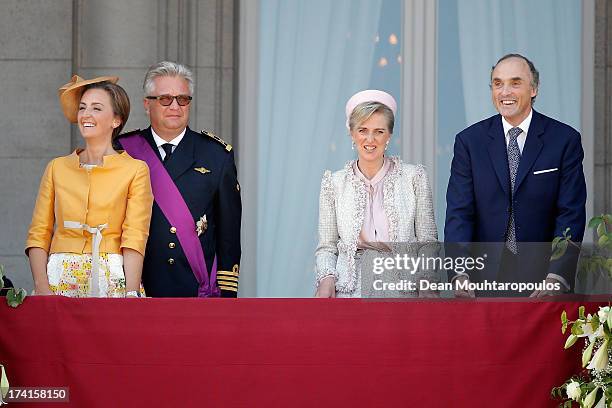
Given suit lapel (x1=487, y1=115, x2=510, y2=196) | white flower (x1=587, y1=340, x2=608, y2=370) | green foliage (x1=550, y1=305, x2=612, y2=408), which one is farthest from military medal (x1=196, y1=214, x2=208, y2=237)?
white flower (x1=587, y1=340, x2=608, y2=370)

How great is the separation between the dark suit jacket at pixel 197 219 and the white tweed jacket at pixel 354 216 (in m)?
0.49

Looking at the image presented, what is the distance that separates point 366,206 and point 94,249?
1.28 meters

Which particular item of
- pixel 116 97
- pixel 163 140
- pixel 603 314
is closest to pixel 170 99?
pixel 163 140

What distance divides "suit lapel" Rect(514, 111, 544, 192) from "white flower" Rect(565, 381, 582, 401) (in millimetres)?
1220

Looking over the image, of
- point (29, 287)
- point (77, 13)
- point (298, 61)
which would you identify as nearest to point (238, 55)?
point (298, 61)

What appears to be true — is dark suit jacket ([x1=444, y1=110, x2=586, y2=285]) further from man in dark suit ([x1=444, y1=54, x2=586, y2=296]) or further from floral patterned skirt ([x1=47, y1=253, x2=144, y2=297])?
floral patterned skirt ([x1=47, y1=253, x2=144, y2=297])

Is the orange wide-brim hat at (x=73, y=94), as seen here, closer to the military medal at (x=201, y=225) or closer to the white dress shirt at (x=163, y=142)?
the white dress shirt at (x=163, y=142)

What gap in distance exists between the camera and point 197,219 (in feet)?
22.4

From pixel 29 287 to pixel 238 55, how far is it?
205 cm

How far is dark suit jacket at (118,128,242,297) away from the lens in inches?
266

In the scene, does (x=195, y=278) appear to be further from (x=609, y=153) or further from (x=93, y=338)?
(x=609, y=153)

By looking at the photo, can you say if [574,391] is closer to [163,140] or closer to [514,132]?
[514,132]

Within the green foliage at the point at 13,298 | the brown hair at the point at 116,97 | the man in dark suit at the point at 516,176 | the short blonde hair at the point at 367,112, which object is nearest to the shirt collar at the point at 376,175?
the short blonde hair at the point at 367,112

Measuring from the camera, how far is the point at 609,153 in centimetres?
920
